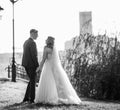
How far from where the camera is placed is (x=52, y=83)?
1162cm

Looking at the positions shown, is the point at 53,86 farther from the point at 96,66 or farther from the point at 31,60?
the point at 96,66

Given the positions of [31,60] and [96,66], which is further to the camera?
[96,66]

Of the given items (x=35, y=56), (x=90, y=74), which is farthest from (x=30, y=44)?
(x=90, y=74)

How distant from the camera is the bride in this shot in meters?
11.4

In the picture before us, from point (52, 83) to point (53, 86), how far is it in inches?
3.7

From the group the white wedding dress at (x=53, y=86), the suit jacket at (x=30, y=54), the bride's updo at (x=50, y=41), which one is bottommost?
the white wedding dress at (x=53, y=86)

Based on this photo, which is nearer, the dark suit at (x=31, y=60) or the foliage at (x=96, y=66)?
the dark suit at (x=31, y=60)

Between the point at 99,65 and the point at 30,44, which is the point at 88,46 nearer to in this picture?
the point at 99,65

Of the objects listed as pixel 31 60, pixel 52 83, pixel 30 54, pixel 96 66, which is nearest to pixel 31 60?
pixel 31 60

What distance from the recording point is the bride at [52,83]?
11.4m

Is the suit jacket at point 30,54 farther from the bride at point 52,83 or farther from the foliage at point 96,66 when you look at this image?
the foliage at point 96,66

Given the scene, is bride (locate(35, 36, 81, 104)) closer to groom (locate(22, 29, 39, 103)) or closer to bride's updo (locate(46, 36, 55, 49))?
bride's updo (locate(46, 36, 55, 49))

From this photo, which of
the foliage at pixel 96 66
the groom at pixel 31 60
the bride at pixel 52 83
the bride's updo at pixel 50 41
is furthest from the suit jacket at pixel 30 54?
the foliage at pixel 96 66

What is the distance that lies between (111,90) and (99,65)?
118 centimetres
